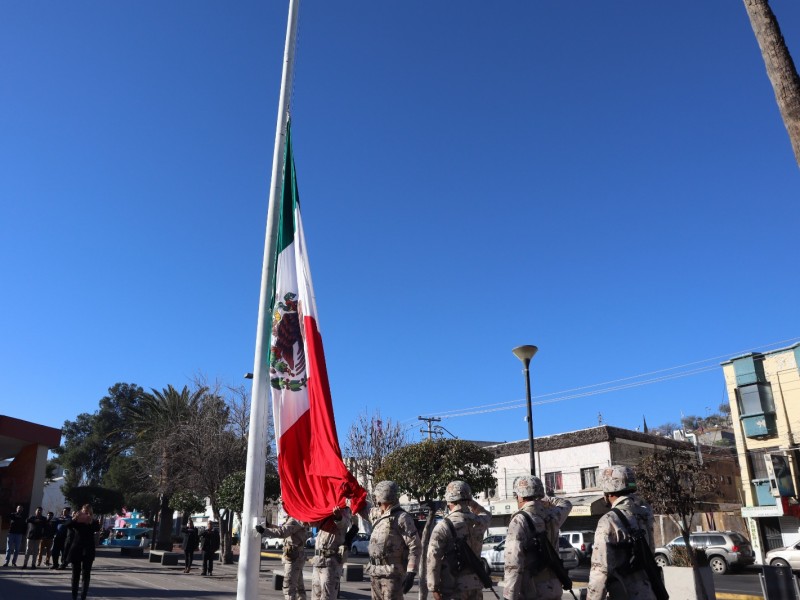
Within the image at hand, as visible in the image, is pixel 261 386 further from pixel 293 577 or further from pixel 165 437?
pixel 165 437

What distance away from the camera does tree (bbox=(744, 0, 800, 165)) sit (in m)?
7.70

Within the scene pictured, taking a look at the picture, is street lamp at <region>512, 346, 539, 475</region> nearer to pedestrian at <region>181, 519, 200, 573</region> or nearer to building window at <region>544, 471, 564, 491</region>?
pedestrian at <region>181, 519, 200, 573</region>

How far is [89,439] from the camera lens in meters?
74.6

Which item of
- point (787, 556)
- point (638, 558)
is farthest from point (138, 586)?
point (787, 556)

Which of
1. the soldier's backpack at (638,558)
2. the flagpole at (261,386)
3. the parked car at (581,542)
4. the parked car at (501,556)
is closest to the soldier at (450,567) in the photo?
the soldier's backpack at (638,558)

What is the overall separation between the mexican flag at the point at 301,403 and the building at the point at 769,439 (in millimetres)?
28042

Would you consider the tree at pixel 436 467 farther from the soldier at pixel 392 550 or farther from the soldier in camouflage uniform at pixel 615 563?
the soldier in camouflage uniform at pixel 615 563

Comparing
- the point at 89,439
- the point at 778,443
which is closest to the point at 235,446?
the point at 778,443

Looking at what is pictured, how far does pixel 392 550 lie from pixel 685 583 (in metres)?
7.19

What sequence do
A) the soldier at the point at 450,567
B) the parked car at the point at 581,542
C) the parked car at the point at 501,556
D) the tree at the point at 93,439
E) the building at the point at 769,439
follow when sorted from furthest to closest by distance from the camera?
the tree at the point at 93,439 → the building at the point at 769,439 → the parked car at the point at 581,542 → the parked car at the point at 501,556 → the soldier at the point at 450,567

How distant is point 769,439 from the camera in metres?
30.2

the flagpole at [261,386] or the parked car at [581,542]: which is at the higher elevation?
the flagpole at [261,386]

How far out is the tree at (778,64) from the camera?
7699mm

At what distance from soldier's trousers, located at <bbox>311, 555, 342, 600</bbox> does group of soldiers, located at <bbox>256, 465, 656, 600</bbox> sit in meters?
0.01
